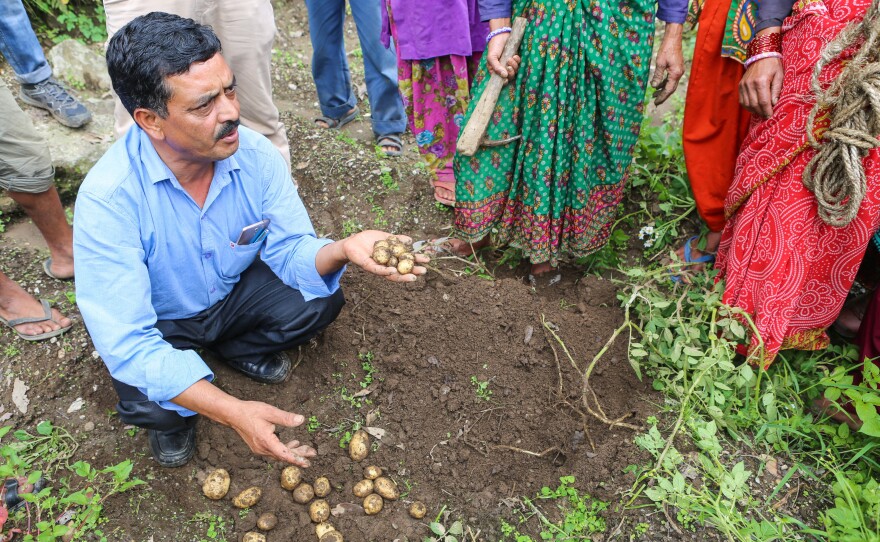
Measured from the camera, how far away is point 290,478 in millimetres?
2381

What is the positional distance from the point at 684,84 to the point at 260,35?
3.62 m

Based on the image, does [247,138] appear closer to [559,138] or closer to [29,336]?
[559,138]

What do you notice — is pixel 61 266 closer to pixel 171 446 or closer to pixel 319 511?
pixel 171 446

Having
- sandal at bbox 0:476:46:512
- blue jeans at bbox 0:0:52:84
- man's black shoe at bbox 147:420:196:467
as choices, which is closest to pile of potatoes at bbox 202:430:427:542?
man's black shoe at bbox 147:420:196:467

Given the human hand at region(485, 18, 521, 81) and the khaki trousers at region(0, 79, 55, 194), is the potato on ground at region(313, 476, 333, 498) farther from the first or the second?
the khaki trousers at region(0, 79, 55, 194)

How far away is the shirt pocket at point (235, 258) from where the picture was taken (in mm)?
2432

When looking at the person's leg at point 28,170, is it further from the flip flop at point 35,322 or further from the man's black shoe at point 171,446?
the man's black shoe at point 171,446

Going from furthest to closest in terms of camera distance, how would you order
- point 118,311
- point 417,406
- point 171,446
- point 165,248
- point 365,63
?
point 365,63
point 417,406
point 171,446
point 165,248
point 118,311

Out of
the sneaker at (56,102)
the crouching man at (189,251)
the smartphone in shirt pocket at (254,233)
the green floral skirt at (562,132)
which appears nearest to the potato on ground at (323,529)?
the crouching man at (189,251)

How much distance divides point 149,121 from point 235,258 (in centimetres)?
65

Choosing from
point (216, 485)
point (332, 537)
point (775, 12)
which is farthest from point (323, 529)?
point (775, 12)

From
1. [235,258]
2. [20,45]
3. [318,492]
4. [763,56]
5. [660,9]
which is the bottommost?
[318,492]

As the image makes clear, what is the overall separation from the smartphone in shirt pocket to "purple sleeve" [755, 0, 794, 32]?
2.17m

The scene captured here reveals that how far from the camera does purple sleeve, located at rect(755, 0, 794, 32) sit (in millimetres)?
2412
